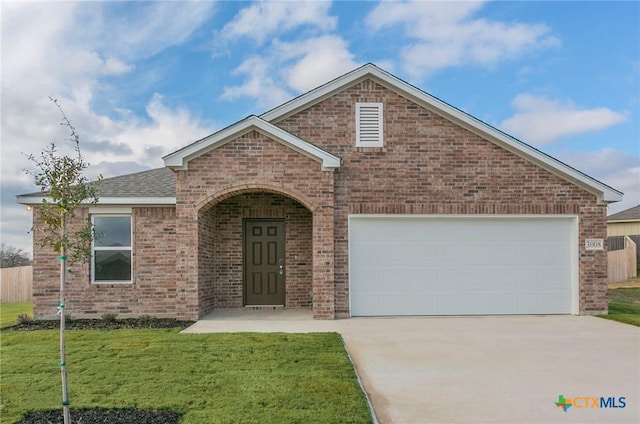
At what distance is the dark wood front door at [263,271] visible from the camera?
1287 centimetres

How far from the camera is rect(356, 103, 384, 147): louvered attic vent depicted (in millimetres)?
12102

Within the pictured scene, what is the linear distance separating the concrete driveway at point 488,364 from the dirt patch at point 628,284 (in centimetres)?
1266

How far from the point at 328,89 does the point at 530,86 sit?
6799mm

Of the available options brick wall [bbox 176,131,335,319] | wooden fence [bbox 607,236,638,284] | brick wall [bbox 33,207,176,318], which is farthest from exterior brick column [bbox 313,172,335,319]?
wooden fence [bbox 607,236,638,284]

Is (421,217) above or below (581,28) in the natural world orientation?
below

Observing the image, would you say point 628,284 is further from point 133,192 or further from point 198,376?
point 198,376

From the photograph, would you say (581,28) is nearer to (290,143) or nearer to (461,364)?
(290,143)

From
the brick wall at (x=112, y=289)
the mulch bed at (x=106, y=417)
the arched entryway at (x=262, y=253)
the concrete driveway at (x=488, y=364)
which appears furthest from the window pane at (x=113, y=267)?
the mulch bed at (x=106, y=417)

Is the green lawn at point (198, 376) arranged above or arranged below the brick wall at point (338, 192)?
below

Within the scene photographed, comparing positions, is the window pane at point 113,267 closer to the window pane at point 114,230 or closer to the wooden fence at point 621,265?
the window pane at point 114,230

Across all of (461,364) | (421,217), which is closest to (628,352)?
(461,364)

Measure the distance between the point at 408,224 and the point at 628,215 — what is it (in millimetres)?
27838

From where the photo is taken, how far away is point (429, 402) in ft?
18.4

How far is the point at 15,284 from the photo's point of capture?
19.5 m
